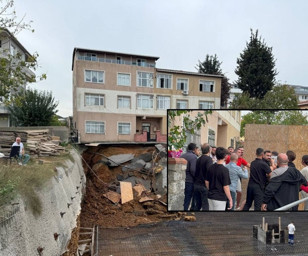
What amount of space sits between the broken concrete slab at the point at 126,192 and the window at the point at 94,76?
720 inches

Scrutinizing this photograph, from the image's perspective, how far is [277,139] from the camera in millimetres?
5953

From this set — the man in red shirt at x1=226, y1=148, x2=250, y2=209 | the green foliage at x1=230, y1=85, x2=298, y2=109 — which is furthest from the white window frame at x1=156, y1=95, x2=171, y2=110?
the man in red shirt at x1=226, y1=148, x2=250, y2=209

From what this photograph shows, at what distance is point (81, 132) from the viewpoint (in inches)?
1175

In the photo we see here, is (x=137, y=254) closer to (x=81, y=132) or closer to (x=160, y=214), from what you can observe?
(x=160, y=214)

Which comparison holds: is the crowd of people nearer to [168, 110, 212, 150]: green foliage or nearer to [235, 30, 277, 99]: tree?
[168, 110, 212, 150]: green foliage

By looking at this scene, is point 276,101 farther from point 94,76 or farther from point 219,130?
point 219,130

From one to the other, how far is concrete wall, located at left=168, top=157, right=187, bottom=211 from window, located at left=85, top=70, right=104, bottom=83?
25.8 metres

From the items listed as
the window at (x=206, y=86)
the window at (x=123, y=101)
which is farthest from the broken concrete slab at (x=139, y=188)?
the window at (x=206, y=86)

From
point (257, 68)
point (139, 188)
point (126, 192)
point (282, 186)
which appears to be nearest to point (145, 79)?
point (257, 68)

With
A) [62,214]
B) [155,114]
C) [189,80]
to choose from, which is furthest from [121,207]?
[189,80]

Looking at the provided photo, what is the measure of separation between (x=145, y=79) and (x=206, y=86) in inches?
310

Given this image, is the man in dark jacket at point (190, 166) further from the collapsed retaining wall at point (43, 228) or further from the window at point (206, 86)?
the window at point (206, 86)

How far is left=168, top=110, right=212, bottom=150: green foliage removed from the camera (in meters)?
6.12

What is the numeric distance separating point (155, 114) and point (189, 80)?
6.03m
